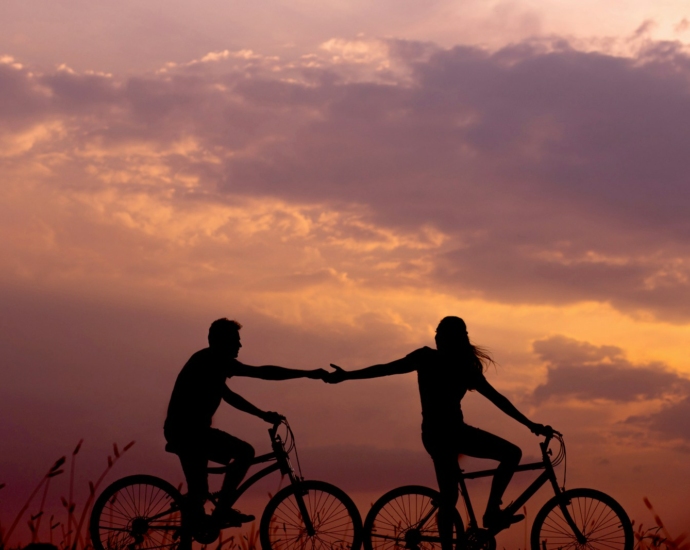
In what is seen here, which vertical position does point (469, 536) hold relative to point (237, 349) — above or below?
below

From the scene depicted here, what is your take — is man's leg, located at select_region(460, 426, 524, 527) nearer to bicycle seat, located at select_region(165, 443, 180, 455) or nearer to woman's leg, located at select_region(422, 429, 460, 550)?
woman's leg, located at select_region(422, 429, 460, 550)

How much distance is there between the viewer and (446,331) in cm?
953

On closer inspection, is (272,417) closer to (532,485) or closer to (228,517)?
(228,517)

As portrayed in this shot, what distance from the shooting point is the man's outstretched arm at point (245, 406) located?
398 inches

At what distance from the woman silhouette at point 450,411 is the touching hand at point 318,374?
1166mm

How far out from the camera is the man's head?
9.93 m

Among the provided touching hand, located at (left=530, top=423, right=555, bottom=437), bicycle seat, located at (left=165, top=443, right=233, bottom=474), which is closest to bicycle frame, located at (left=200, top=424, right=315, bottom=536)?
bicycle seat, located at (left=165, top=443, right=233, bottom=474)

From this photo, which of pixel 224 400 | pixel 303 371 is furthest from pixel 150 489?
pixel 303 371

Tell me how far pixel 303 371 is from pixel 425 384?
1.71m

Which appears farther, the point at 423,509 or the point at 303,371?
the point at 303,371

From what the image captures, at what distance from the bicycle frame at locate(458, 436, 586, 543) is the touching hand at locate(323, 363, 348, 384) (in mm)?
1804

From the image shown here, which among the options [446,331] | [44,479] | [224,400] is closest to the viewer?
[44,479]

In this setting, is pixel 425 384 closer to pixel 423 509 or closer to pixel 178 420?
pixel 423 509

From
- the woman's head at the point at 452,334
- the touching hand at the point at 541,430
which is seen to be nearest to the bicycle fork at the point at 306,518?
the woman's head at the point at 452,334
